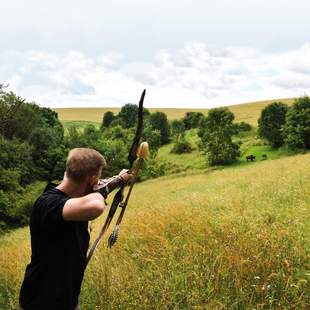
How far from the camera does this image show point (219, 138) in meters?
55.9

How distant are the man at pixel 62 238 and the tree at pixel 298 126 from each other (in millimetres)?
49400

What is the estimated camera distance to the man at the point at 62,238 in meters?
3.36

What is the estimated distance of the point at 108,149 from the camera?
58406 millimetres

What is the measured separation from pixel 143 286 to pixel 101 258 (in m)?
1.52

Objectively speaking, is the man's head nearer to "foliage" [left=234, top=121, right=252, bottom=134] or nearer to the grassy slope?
the grassy slope

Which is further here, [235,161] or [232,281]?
[235,161]

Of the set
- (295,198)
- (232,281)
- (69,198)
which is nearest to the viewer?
(69,198)

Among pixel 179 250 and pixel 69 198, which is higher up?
pixel 69 198

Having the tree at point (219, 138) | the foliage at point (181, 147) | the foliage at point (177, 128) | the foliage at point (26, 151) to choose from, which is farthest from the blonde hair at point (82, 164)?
the foliage at point (177, 128)

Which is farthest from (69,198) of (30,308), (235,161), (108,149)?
(108,149)

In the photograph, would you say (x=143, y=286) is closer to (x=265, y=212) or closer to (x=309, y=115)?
(x=265, y=212)

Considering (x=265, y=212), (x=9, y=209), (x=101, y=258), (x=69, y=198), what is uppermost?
(x=69, y=198)

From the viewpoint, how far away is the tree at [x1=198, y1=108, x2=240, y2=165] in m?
53.6

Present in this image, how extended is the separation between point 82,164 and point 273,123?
55.6 m
